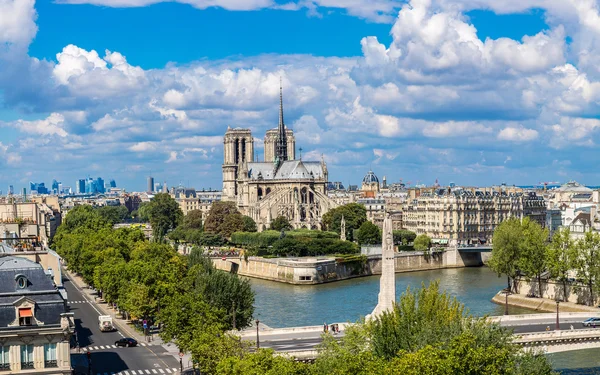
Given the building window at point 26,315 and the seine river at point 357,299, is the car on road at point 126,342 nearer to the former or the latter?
the seine river at point 357,299

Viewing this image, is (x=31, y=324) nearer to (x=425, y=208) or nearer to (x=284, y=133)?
(x=425, y=208)

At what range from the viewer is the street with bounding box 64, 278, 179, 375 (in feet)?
144

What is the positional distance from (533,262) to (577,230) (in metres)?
13.5

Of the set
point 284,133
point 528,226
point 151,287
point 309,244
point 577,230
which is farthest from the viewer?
point 284,133

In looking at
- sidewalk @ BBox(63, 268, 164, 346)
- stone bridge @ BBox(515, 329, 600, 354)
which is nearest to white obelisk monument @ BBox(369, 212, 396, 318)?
stone bridge @ BBox(515, 329, 600, 354)

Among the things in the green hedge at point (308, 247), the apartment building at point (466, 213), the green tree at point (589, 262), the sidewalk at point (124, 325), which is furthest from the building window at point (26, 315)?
the apartment building at point (466, 213)

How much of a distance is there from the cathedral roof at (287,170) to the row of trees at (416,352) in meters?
119

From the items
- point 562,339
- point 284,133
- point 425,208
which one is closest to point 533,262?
point 562,339

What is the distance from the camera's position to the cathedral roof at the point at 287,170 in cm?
15950

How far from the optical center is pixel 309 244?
109688 millimetres

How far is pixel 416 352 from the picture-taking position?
31.9 m

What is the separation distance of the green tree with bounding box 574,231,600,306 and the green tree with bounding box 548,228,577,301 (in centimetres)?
49

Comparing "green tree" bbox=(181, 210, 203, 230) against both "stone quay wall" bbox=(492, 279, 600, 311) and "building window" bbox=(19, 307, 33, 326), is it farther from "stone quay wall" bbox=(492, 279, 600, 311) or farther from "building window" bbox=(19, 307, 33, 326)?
"building window" bbox=(19, 307, 33, 326)

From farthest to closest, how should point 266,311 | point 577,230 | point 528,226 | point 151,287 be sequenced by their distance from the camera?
point 577,230, point 528,226, point 266,311, point 151,287
